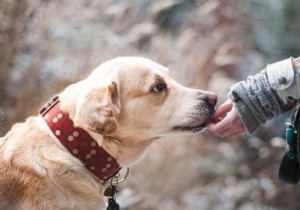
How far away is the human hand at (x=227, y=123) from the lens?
1.79 metres

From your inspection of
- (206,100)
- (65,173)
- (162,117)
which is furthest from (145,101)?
(65,173)

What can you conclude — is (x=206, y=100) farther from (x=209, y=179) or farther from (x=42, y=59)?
(x=42, y=59)

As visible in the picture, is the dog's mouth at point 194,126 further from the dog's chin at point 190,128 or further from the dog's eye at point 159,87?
the dog's eye at point 159,87

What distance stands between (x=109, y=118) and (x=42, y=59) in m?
1.87

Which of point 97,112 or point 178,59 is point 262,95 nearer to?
point 97,112

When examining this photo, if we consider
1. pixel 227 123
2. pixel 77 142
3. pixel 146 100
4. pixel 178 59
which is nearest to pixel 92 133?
pixel 77 142

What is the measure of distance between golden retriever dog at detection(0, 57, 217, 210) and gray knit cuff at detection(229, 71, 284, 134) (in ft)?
0.60

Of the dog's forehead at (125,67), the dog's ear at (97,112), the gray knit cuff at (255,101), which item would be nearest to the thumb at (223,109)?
the gray knit cuff at (255,101)

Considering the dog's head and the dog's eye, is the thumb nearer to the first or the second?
the dog's head

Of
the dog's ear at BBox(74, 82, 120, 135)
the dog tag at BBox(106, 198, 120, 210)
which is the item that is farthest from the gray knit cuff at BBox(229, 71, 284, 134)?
the dog tag at BBox(106, 198, 120, 210)

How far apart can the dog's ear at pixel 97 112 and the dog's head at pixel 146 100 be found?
0.11ft

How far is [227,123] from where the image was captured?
5.91 ft

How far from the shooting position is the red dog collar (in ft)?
5.31

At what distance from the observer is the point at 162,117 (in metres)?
1.82
